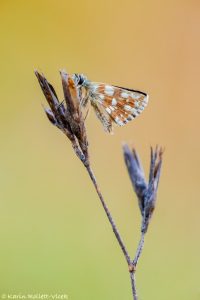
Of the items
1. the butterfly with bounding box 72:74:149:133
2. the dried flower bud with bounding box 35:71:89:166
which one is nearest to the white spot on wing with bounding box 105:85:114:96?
the butterfly with bounding box 72:74:149:133

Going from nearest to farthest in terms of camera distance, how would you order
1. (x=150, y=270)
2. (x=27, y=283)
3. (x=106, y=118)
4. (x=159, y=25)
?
(x=106, y=118)
(x=27, y=283)
(x=150, y=270)
(x=159, y=25)

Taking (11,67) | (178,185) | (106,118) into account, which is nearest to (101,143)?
(178,185)

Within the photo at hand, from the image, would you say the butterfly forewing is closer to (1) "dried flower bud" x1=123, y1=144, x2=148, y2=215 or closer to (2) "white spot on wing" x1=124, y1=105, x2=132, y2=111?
(2) "white spot on wing" x1=124, y1=105, x2=132, y2=111

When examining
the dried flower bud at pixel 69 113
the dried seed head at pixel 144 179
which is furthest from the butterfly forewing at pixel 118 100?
the dried seed head at pixel 144 179

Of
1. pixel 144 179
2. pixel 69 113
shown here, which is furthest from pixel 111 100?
pixel 144 179

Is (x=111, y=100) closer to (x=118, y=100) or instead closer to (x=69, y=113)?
(x=118, y=100)

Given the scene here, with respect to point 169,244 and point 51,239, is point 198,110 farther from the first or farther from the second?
point 51,239

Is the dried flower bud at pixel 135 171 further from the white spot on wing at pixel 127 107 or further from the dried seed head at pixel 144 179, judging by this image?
the white spot on wing at pixel 127 107
